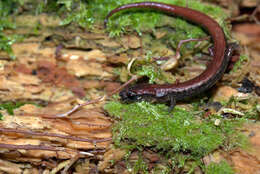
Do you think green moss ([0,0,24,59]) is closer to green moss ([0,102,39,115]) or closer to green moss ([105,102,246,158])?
green moss ([0,102,39,115])

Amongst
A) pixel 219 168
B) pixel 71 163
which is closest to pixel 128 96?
pixel 71 163

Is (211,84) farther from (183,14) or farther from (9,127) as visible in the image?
(9,127)

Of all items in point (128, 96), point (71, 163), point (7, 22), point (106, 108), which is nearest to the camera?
point (71, 163)

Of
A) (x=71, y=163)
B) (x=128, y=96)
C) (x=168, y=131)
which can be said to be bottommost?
(x=71, y=163)

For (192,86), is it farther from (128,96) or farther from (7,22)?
(7,22)

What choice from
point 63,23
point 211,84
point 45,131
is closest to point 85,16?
point 63,23

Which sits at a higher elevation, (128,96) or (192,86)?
(192,86)

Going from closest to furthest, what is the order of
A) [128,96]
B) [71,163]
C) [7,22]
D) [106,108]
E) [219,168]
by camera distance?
1. [219,168]
2. [71,163]
3. [106,108]
4. [128,96]
5. [7,22]
